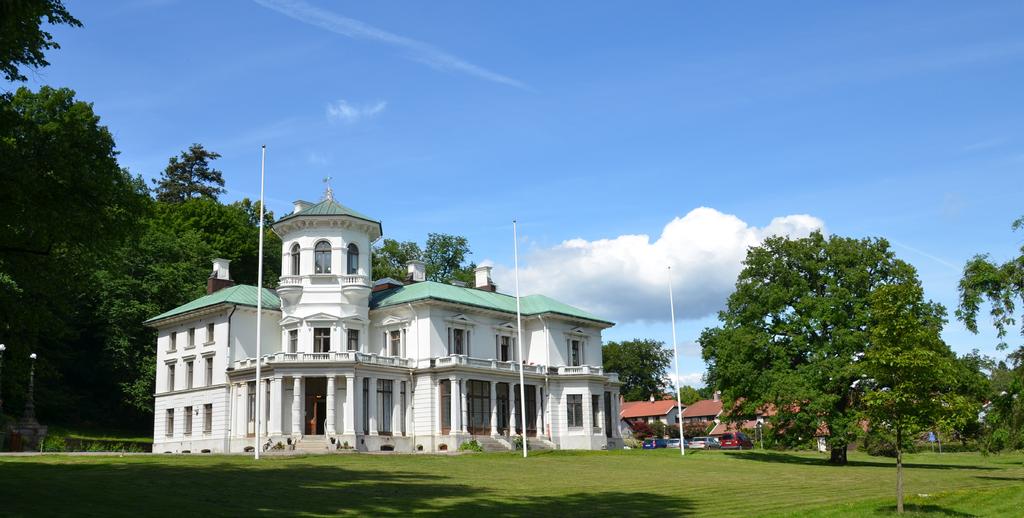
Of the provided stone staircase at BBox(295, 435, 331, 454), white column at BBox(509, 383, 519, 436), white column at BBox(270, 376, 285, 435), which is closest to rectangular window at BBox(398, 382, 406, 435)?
stone staircase at BBox(295, 435, 331, 454)

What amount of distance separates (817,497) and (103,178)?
69.6 feet

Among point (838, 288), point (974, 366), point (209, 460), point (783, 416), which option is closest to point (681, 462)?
point (783, 416)

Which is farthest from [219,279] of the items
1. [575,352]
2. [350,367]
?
[575,352]

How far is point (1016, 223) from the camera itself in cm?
3806

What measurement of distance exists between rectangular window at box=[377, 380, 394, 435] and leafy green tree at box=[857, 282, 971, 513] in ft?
117

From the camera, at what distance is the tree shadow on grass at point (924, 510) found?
20938 mm

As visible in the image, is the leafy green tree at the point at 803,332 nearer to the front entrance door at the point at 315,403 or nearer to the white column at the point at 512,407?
the white column at the point at 512,407

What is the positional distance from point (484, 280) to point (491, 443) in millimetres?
16045

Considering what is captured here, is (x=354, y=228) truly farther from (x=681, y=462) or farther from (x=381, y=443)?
A: (x=681, y=462)

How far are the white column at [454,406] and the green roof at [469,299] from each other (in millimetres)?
5197

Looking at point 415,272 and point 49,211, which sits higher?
point 415,272

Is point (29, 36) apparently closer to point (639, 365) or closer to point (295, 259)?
point (295, 259)

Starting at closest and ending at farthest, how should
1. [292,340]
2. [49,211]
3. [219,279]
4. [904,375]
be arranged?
Result: [904,375] → [49,211] → [292,340] → [219,279]

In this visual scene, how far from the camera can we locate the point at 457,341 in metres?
57.8
